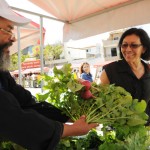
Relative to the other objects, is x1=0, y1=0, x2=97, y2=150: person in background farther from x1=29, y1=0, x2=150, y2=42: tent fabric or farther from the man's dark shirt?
x1=29, y1=0, x2=150, y2=42: tent fabric

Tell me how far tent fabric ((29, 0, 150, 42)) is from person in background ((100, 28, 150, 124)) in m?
0.32

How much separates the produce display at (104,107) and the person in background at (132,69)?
0.65m

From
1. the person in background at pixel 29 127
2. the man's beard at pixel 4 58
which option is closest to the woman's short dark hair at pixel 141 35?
the man's beard at pixel 4 58

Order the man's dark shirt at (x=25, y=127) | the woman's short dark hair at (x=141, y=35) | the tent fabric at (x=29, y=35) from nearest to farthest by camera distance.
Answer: the man's dark shirt at (x=25, y=127) → the woman's short dark hair at (x=141, y=35) → the tent fabric at (x=29, y=35)

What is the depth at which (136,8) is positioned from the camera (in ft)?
7.52

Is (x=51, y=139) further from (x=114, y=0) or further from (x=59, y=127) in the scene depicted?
(x=114, y=0)

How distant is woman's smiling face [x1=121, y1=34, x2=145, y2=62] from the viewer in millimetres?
1943

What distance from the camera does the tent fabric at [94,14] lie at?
90.5 inches

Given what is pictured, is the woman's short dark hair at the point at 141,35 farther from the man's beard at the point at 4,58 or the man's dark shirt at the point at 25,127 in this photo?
the man's dark shirt at the point at 25,127

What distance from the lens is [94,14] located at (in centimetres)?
269

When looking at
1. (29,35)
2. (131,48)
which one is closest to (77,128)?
(131,48)

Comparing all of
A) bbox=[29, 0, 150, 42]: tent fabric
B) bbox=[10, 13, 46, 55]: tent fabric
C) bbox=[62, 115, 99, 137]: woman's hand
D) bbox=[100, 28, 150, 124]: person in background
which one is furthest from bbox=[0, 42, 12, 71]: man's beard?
bbox=[10, 13, 46, 55]: tent fabric

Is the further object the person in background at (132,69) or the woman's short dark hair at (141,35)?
the woman's short dark hair at (141,35)

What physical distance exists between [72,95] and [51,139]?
13.4 inches
